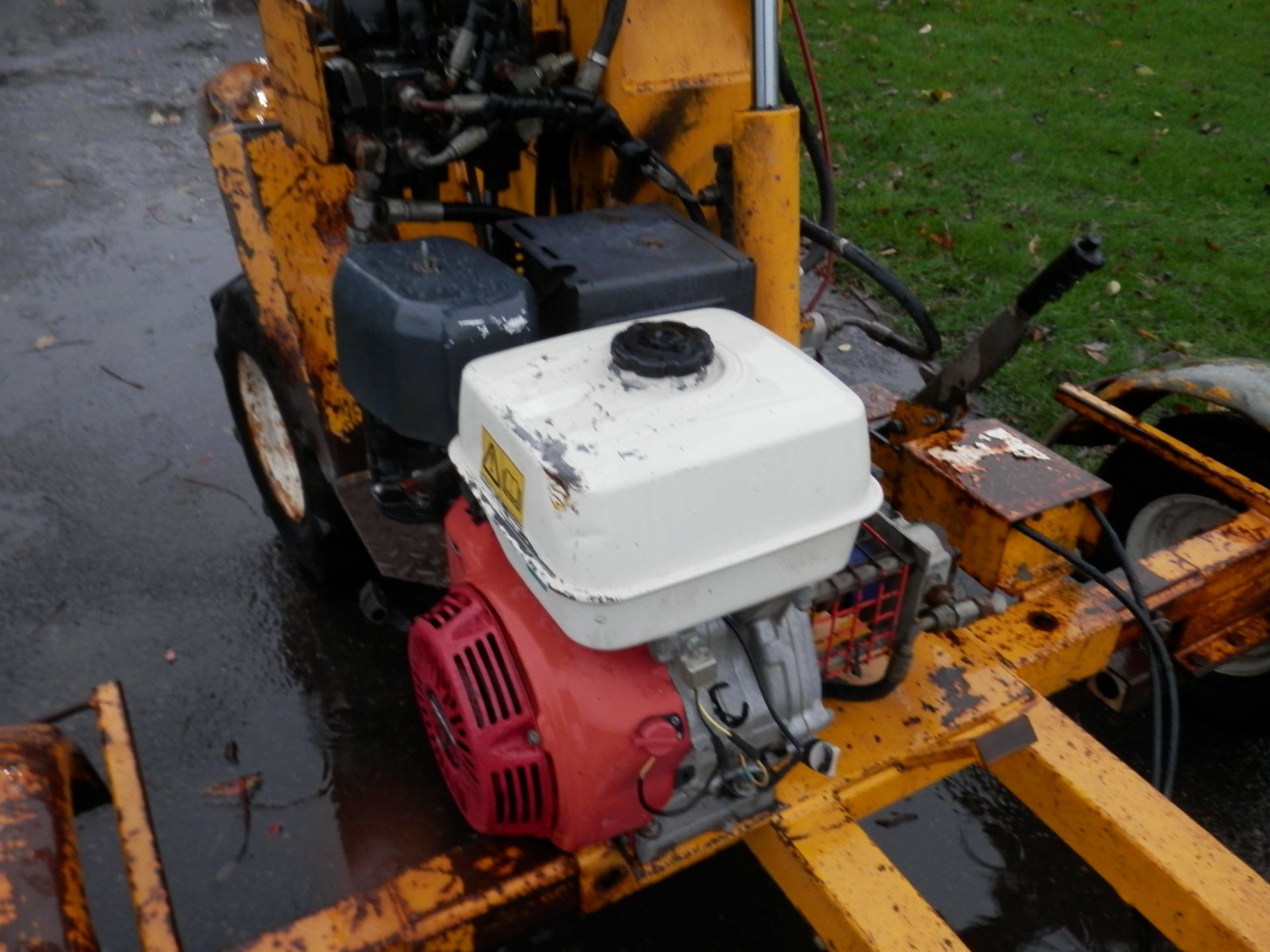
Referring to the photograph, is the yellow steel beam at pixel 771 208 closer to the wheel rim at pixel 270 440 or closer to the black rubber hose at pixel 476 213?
the black rubber hose at pixel 476 213

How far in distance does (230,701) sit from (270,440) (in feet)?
2.12

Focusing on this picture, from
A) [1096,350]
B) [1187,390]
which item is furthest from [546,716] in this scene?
[1096,350]

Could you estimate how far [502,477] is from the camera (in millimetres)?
1212

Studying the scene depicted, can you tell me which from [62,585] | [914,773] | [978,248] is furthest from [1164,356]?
[62,585]

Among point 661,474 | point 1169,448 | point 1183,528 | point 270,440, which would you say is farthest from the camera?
point 270,440

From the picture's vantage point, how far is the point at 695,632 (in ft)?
4.42

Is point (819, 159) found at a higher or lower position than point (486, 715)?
higher

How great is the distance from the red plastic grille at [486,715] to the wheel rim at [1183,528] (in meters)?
1.55

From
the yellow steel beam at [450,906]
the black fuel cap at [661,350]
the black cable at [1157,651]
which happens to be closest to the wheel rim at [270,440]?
the yellow steel beam at [450,906]

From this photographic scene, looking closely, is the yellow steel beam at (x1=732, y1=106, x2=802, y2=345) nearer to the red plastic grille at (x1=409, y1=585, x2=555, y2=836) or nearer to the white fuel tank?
the white fuel tank

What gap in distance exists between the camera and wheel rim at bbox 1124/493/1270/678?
2271mm

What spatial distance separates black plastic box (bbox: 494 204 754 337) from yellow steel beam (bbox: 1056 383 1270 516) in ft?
3.56

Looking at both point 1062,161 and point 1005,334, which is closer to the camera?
point 1005,334

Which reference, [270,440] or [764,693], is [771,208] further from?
[270,440]
